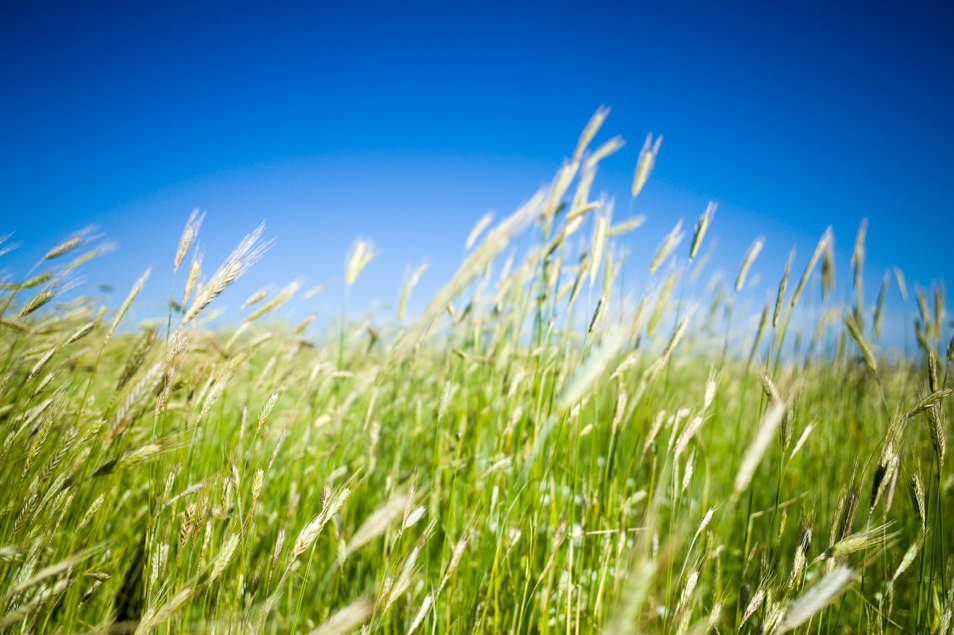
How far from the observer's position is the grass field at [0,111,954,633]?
2.74 feet

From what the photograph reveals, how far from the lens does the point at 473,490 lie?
5.61 ft

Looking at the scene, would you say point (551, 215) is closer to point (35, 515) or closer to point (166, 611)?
point (166, 611)

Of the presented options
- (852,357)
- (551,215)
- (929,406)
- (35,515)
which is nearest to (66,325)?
(35,515)

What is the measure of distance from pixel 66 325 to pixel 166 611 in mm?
1582

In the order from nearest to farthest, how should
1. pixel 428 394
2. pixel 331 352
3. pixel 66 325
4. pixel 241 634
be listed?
pixel 241 634 → pixel 66 325 → pixel 428 394 → pixel 331 352

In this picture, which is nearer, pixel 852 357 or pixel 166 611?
pixel 166 611

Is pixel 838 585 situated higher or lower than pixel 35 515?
higher

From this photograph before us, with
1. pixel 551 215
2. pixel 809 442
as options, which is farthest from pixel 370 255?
pixel 809 442

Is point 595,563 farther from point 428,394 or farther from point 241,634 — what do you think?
point 428,394

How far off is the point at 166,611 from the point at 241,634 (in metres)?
0.14

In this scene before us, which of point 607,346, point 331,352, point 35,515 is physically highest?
point 331,352

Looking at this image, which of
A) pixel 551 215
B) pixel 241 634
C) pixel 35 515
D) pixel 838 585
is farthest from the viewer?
pixel 551 215

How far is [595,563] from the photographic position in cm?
141

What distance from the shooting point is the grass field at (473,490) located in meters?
0.84
